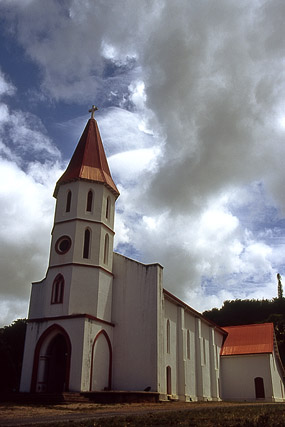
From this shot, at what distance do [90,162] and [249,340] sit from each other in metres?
26.5

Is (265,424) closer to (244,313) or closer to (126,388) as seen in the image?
(126,388)

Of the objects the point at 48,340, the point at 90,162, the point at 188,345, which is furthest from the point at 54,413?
the point at 188,345

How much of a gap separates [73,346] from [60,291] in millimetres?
3911

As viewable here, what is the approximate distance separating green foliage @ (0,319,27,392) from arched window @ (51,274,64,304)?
9.81 m

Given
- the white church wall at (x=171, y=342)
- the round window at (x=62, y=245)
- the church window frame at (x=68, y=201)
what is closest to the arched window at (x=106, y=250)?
Result: the round window at (x=62, y=245)

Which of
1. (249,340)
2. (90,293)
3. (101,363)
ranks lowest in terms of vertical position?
(101,363)

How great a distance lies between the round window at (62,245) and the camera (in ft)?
95.8

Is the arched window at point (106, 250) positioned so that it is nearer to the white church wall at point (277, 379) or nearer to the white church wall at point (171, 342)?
the white church wall at point (171, 342)

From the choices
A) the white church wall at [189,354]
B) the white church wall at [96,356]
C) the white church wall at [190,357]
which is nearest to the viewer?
the white church wall at [96,356]

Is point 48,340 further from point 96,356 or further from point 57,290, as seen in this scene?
point 96,356

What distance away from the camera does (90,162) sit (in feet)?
107

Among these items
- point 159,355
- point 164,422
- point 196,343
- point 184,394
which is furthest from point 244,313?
point 164,422

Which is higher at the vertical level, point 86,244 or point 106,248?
point 106,248

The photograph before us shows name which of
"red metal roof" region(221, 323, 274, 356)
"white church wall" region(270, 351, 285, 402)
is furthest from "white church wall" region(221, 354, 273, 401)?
"white church wall" region(270, 351, 285, 402)
